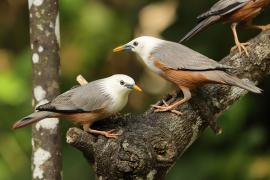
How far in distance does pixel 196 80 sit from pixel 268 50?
729mm

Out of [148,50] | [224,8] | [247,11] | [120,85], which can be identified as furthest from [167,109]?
[247,11]

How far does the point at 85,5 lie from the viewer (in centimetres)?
657

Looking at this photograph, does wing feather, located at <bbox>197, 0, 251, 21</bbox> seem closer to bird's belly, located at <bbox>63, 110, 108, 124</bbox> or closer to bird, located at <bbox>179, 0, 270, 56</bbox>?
bird, located at <bbox>179, 0, 270, 56</bbox>

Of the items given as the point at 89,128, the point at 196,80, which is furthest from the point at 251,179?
the point at 89,128

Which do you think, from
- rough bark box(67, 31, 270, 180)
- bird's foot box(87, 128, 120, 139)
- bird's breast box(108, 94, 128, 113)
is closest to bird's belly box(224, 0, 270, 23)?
rough bark box(67, 31, 270, 180)

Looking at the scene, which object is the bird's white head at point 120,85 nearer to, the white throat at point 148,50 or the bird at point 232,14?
the white throat at point 148,50

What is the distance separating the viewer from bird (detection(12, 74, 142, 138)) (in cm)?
416

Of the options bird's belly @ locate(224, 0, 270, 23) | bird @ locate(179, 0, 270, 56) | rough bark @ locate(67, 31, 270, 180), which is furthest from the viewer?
bird's belly @ locate(224, 0, 270, 23)

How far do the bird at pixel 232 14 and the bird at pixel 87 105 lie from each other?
3.37ft

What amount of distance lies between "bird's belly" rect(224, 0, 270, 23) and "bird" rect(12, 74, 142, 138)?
1.30m

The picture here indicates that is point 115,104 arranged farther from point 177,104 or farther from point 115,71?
→ point 115,71

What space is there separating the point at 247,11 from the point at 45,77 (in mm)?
1656

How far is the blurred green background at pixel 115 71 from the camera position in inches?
229

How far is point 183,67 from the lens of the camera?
436cm
